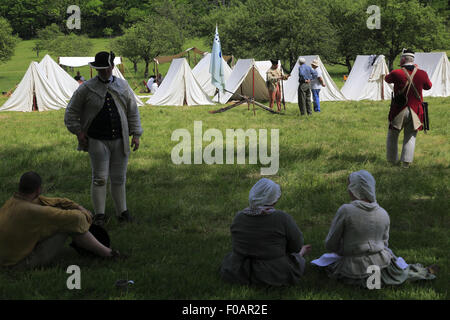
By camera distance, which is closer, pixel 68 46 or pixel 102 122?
pixel 102 122

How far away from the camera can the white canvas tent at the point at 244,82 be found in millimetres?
18438

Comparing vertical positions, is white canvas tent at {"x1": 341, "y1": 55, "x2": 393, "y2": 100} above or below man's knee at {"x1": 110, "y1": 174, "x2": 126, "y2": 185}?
above

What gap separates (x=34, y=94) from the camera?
1773cm

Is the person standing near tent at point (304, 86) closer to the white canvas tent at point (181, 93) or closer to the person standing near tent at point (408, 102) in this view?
the white canvas tent at point (181, 93)

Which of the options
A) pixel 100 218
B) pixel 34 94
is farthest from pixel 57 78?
pixel 100 218

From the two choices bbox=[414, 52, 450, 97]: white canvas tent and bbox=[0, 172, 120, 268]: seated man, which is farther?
bbox=[414, 52, 450, 97]: white canvas tent

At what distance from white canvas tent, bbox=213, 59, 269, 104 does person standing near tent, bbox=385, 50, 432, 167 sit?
434 inches

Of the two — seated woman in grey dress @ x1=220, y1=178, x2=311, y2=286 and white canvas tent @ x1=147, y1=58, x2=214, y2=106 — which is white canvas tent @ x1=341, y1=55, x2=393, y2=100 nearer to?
white canvas tent @ x1=147, y1=58, x2=214, y2=106

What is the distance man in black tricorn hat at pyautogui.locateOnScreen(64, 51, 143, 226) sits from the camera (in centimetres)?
491

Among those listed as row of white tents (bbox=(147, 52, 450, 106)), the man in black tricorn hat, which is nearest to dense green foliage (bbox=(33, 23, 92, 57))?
row of white tents (bbox=(147, 52, 450, 106))

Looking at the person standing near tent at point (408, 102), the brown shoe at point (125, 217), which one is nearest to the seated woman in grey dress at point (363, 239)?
the brown shoe at point (125, 217)

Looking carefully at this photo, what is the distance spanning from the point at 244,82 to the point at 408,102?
41.2ft

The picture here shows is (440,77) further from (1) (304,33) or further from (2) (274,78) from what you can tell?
(1) (304,33)

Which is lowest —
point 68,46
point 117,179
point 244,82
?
point 117,179
